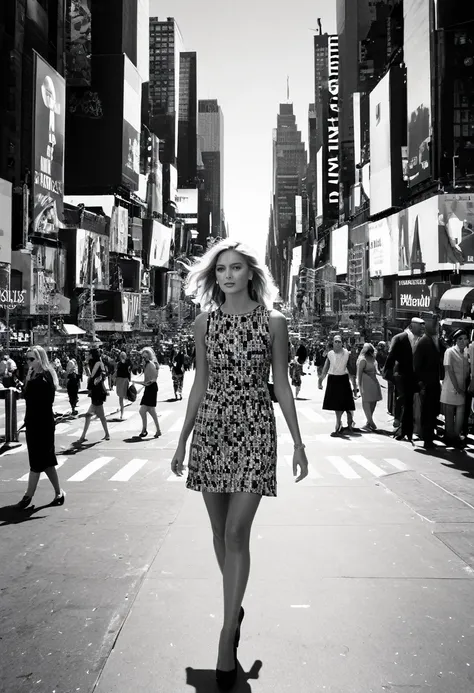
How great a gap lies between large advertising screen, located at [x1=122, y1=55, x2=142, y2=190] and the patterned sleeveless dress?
102 m

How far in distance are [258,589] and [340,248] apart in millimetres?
105474

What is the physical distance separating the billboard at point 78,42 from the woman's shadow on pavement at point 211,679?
104 metres

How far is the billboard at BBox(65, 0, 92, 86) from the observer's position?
322ft

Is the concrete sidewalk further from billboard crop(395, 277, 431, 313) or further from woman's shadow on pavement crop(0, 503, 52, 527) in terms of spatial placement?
billboard crop(395, 277, 431, 313)

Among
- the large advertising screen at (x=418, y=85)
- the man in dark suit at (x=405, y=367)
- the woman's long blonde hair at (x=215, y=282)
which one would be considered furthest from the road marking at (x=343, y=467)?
the large advertising screen at (x=418, y=85)

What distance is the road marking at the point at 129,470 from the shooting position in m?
9.28

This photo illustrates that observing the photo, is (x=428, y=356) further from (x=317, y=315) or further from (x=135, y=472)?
(x=317, y=315)

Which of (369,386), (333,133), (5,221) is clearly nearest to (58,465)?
(369,386)

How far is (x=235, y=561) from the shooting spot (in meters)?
3.69

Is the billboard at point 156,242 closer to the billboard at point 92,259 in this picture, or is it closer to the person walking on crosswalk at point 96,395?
the billboard at point 92,259

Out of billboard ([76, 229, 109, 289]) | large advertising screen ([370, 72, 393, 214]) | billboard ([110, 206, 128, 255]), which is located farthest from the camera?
billboard ([110, 206, 128, 255])

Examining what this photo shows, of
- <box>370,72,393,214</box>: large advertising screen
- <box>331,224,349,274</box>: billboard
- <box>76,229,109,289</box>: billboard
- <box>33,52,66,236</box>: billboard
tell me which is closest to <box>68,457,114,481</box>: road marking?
<box>33,52,66,236</box>: billboard

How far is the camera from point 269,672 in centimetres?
366

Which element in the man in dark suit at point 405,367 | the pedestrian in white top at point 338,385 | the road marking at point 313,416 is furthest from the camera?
the road marking at point 313,416
